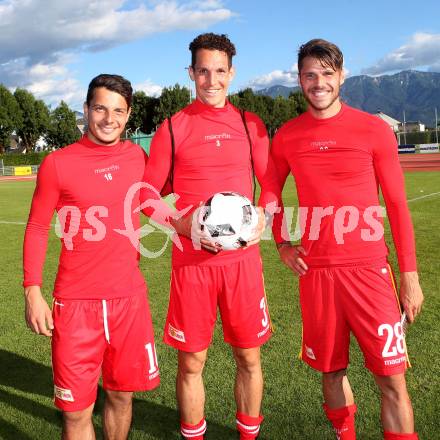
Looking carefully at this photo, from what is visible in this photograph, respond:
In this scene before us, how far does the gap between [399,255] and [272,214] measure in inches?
31.8

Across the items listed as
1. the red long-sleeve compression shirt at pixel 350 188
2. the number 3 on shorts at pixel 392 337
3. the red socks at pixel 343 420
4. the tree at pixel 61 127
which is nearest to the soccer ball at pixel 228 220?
the red long-sleeve compression shirt at pixel 350 188

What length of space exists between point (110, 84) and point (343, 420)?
2.49 metres

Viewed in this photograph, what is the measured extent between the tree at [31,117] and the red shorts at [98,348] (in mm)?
63852

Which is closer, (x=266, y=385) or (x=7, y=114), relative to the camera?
(x=266, y=385)

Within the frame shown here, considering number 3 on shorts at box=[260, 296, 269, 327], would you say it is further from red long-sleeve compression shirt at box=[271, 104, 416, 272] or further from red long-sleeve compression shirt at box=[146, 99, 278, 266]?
red long-sleeve compression shirt at box=[271, 104, 416, 272]

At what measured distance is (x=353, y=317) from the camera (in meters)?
2.94

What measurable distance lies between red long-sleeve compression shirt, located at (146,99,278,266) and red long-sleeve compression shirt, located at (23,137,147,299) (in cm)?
28

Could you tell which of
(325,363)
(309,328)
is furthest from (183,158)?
(325,363)

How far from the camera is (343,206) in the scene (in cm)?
299

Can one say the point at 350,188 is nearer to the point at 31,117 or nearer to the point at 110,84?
the point at 110,84

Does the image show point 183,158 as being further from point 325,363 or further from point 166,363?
point 166,363

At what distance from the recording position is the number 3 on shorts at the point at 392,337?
2842mm

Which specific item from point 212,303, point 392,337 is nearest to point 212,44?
point 212,303

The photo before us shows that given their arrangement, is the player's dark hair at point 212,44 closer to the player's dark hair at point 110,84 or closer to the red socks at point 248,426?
the player's dark hair at point 110,84
